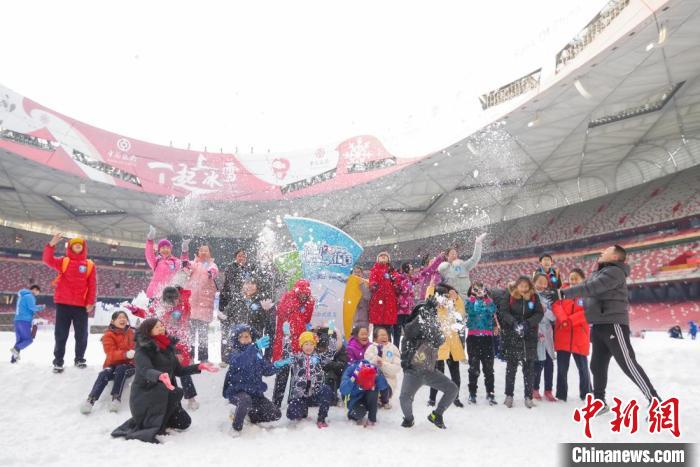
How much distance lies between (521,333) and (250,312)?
126 inches

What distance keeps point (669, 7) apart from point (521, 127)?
7.18 metres

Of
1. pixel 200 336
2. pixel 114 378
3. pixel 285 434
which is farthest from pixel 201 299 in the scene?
pixel 285 434

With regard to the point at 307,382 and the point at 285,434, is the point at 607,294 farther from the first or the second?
the point at 285,434

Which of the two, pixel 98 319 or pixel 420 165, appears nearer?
pixel 98 319

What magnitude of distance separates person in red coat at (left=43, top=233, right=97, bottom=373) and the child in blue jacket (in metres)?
4.70

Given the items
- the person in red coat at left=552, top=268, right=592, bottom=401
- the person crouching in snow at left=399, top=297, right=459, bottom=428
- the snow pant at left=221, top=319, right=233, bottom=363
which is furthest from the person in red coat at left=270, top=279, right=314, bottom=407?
the person in red coat at left=552, top=268, right=592, bottom=401

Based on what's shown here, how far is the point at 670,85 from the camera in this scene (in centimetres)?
1469

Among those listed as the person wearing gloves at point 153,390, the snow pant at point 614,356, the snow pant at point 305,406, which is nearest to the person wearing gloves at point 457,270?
the snow pant at point 614,356

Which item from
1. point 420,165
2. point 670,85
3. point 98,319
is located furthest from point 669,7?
point 98,319

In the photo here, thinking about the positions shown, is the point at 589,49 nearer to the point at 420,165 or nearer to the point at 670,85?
the point at 670,85

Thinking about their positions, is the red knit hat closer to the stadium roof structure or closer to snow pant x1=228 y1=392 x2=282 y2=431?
snow pant x1=228 y1=392 x2=282 y2=431

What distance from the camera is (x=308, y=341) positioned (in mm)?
4379

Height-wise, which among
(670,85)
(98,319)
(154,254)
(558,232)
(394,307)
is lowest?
(98,319)

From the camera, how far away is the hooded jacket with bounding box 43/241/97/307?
5008mm
